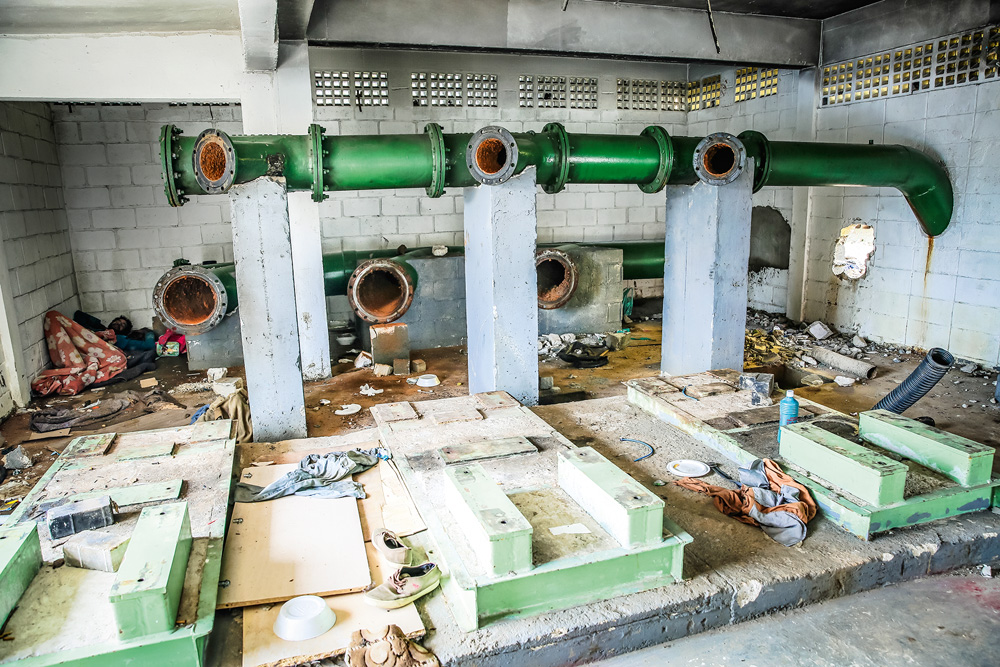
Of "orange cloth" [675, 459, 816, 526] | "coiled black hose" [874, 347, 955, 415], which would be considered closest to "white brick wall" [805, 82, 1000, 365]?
"coiled black hose" [874, 347, 955, 415]

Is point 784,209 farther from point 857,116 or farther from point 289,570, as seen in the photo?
point 289,570

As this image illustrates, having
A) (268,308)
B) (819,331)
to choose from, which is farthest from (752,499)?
(819,331)

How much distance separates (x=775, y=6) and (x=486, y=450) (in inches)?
234

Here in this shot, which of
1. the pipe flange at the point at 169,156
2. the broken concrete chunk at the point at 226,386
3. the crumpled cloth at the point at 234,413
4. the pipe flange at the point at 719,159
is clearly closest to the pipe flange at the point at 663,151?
the pipe flange at the point at 719,159

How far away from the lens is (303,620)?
2.32 m

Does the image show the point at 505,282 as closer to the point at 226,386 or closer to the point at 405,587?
the point at 405,587

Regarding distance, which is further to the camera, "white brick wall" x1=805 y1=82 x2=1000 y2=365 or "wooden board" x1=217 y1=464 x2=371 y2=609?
"white brick wall" x1=805 y1=82 x2=1000 y2=365

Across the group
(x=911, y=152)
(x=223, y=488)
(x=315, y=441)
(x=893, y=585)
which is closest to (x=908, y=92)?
(x=911, y=152)

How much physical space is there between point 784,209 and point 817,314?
1.37 meters

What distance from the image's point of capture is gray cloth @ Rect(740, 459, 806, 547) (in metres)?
2.88

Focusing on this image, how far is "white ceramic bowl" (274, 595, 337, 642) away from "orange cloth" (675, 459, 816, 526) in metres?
1.83

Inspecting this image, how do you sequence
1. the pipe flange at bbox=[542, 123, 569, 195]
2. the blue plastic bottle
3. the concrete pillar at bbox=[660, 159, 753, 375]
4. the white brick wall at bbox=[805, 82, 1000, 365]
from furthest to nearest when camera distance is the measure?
the white brick wall at bbox=[805, 82, 1000, 365] < the concrete pillar at bbox=[660, 159, 753, 375] < the pipe flange at bbox=[542, 123, 569, 195] < the blue plastic bottle

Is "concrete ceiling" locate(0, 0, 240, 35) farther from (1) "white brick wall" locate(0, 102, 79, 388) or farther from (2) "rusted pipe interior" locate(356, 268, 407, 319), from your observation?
(2) "rusted pipe interior" locate(356, 268, 407, 319)

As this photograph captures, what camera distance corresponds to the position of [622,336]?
7.61 m
